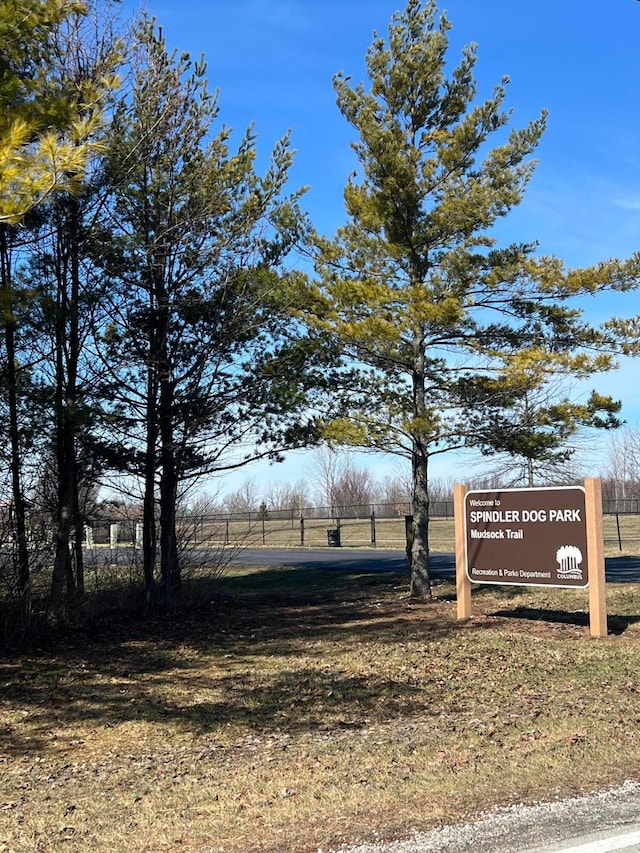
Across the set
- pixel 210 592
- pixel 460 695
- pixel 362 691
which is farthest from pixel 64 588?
pixel 460 695

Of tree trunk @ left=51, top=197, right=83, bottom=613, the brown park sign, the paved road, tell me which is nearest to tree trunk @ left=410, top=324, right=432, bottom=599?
the brown park sign

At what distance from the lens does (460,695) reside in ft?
25.2

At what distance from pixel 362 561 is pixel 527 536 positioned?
1320cm

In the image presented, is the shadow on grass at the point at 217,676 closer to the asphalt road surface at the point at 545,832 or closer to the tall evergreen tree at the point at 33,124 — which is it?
the asphalt road surface at the point at 545,832

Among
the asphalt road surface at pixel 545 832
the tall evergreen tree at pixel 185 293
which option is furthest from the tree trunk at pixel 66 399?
the asphalt road surface at pixel 545 832

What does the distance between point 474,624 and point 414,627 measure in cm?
92

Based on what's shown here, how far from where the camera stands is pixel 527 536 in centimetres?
1152

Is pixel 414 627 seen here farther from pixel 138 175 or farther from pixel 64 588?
pixel 138 175

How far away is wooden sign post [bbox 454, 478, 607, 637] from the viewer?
10539 mm

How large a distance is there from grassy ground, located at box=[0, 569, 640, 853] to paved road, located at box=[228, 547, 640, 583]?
5.48 metres

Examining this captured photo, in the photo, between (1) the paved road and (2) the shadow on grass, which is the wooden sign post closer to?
(2) the shadow on grass

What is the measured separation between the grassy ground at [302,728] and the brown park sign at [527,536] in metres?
0.77

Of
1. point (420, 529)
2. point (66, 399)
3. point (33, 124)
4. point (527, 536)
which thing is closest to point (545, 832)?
point (33, 124)

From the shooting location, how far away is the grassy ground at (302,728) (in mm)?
4711
